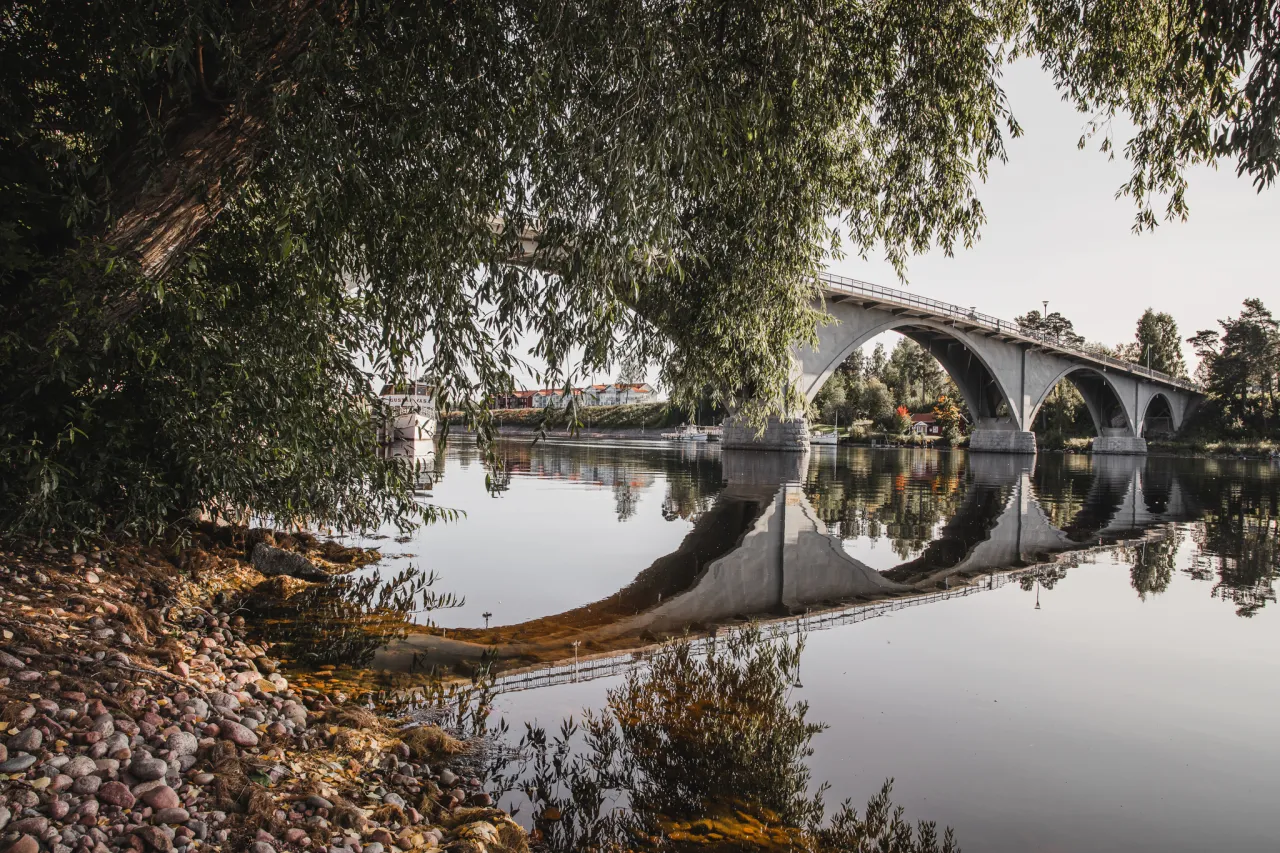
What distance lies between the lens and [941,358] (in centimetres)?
5659

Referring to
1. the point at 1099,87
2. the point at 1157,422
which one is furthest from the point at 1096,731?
the point at 1157,422

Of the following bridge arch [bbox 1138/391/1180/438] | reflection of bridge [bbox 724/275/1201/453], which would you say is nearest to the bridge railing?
reflection of bridge [bbox 724/275/1201/453]

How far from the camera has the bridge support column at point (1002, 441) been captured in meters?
58.9

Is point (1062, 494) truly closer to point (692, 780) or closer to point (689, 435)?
point (692, 780)

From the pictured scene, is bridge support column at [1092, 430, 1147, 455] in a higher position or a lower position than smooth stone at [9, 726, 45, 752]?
higher

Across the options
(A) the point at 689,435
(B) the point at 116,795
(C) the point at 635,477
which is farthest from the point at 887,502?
(A) the point at 689,435

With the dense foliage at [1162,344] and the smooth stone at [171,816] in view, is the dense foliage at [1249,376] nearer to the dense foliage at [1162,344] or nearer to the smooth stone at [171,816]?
the dense foliage at [1162,344]

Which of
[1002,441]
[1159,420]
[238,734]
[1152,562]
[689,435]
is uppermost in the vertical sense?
[1159,420]

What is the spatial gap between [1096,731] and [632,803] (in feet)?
12.1

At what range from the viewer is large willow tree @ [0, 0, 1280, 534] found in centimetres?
455

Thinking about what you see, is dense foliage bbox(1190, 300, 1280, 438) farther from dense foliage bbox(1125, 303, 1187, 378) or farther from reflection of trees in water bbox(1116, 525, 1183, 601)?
reflection of trees in water bbox(1116, 525, 1183, 601)

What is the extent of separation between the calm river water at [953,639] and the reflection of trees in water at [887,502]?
17cm

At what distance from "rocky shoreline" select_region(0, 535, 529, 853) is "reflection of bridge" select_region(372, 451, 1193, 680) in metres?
1.66

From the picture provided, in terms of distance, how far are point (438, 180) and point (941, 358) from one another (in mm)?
57409
